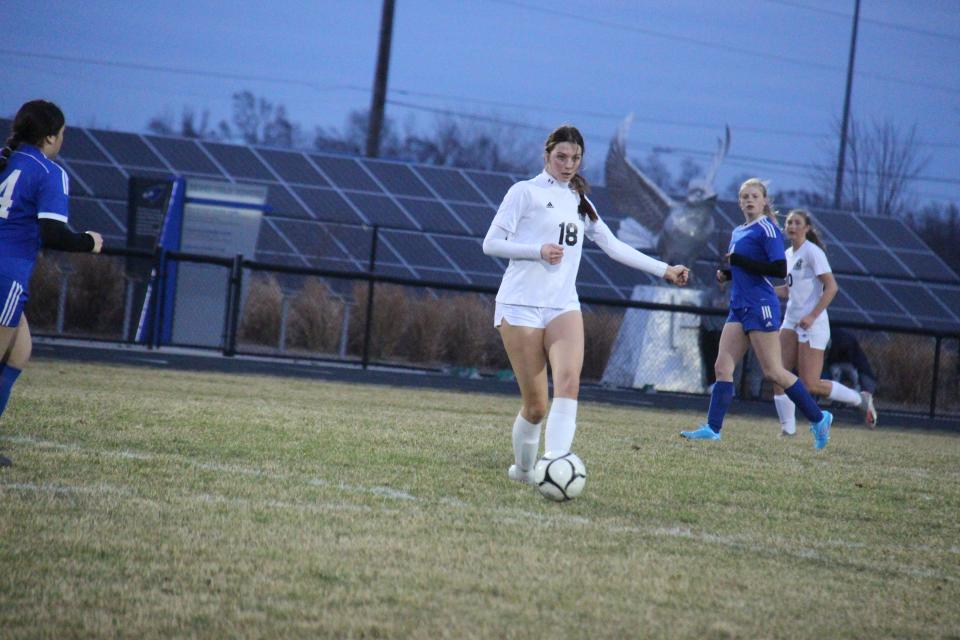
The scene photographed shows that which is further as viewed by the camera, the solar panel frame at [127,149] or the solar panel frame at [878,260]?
the solar panel frame at [878,260]

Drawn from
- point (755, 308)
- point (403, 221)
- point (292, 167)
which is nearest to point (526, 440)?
point (755, 308)

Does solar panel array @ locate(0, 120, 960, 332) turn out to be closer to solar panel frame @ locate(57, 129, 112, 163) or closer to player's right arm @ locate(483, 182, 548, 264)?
solar panel frame @ locate(57, 129, 112, 163)

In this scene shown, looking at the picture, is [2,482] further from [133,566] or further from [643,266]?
[643,266]

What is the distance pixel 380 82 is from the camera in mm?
32656

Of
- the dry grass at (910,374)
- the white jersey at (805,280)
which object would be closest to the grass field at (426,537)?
the white jersey at (805,280)

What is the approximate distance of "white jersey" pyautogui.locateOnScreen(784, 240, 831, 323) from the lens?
37.8 ft

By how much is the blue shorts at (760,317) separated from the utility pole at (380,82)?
22.8m

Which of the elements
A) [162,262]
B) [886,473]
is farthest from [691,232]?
[886,473]

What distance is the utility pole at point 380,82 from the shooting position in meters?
31.8

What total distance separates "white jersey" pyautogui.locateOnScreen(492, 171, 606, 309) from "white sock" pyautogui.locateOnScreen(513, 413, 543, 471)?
2.30 feet

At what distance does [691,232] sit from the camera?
2134 centimetres

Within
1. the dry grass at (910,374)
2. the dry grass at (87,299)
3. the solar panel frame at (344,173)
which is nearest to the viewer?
the dry grass at (87,299)

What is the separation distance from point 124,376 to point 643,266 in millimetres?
7538

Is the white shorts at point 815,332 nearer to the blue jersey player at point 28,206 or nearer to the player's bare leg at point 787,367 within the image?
the player's bare leg at point 787,367
